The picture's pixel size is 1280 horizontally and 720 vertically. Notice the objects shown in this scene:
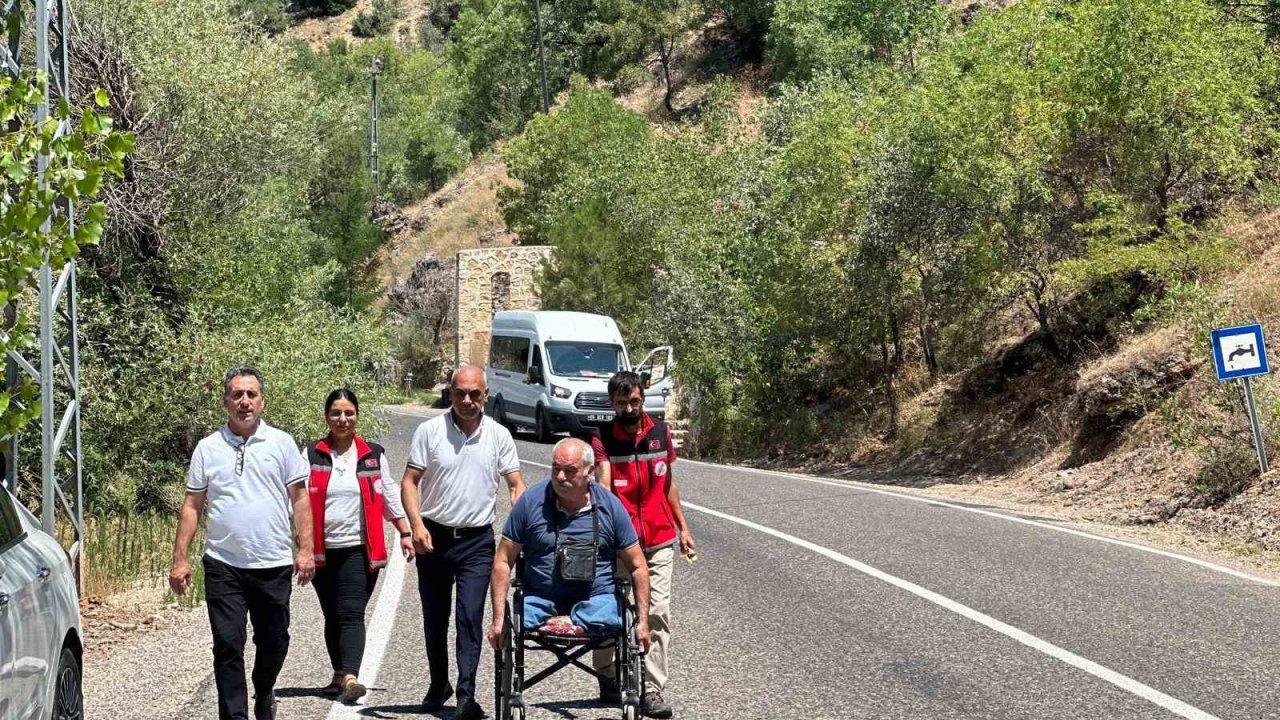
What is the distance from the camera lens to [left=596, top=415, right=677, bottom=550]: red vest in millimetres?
7898

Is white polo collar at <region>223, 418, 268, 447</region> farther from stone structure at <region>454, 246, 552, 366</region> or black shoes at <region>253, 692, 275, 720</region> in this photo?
stone structure at <region>454, 246, 552, 366</region>

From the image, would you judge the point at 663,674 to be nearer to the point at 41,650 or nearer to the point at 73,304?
the point at 41,650

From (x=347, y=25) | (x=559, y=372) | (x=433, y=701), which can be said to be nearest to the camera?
(x=433, y=701)

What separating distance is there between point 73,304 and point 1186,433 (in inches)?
514

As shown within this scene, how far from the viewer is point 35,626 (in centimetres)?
585

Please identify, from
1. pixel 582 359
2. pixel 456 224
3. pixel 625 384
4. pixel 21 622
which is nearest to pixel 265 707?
pixel 21 622

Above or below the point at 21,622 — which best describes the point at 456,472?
above

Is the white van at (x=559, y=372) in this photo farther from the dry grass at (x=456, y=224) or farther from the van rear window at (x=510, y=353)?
the dry grass at (x=456, y=224)

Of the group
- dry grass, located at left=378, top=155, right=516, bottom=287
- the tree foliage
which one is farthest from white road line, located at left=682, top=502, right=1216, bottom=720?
dry grass, located at left=378, top=155, right=516, bottom=287

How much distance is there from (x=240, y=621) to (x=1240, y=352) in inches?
510

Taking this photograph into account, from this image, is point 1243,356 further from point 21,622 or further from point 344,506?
point 21,622

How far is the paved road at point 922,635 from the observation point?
25.9 feet

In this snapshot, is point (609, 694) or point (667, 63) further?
point (667, 63)

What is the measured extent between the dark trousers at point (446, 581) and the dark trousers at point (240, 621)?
848 millimetres
